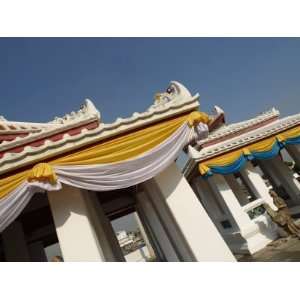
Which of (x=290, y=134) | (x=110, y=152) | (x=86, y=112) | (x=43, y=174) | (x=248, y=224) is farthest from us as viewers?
(x=290, y=134)

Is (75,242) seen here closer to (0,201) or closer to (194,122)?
(0,201)

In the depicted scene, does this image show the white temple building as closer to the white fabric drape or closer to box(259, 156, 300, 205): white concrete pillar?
the white fabric drape

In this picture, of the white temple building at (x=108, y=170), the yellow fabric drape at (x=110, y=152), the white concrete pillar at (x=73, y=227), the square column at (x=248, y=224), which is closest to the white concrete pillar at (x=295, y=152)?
the square column at (x=248, y=224)

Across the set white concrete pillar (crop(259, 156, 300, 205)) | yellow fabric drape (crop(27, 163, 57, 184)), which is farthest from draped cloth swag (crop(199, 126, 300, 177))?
yellow fabric drape (crop(27, 163, 57, 184))

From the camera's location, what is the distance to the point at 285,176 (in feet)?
27.9

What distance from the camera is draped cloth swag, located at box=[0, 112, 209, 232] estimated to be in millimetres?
3059

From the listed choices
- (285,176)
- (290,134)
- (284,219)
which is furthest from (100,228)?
(285,176)

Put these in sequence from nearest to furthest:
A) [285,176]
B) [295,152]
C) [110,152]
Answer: [110,152]
[285,176]
[295,152]

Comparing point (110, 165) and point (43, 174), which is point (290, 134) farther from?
point (43, 174)

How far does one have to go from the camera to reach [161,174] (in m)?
3.64

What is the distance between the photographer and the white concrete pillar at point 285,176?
8250mm

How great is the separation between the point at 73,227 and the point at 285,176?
24.6 feet

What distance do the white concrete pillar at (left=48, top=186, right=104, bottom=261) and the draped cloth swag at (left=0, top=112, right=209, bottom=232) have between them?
11.8 inches

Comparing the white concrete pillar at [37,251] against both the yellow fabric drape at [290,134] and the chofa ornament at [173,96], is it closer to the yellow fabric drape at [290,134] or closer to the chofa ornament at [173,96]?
the chofa ornament at [173,96]
